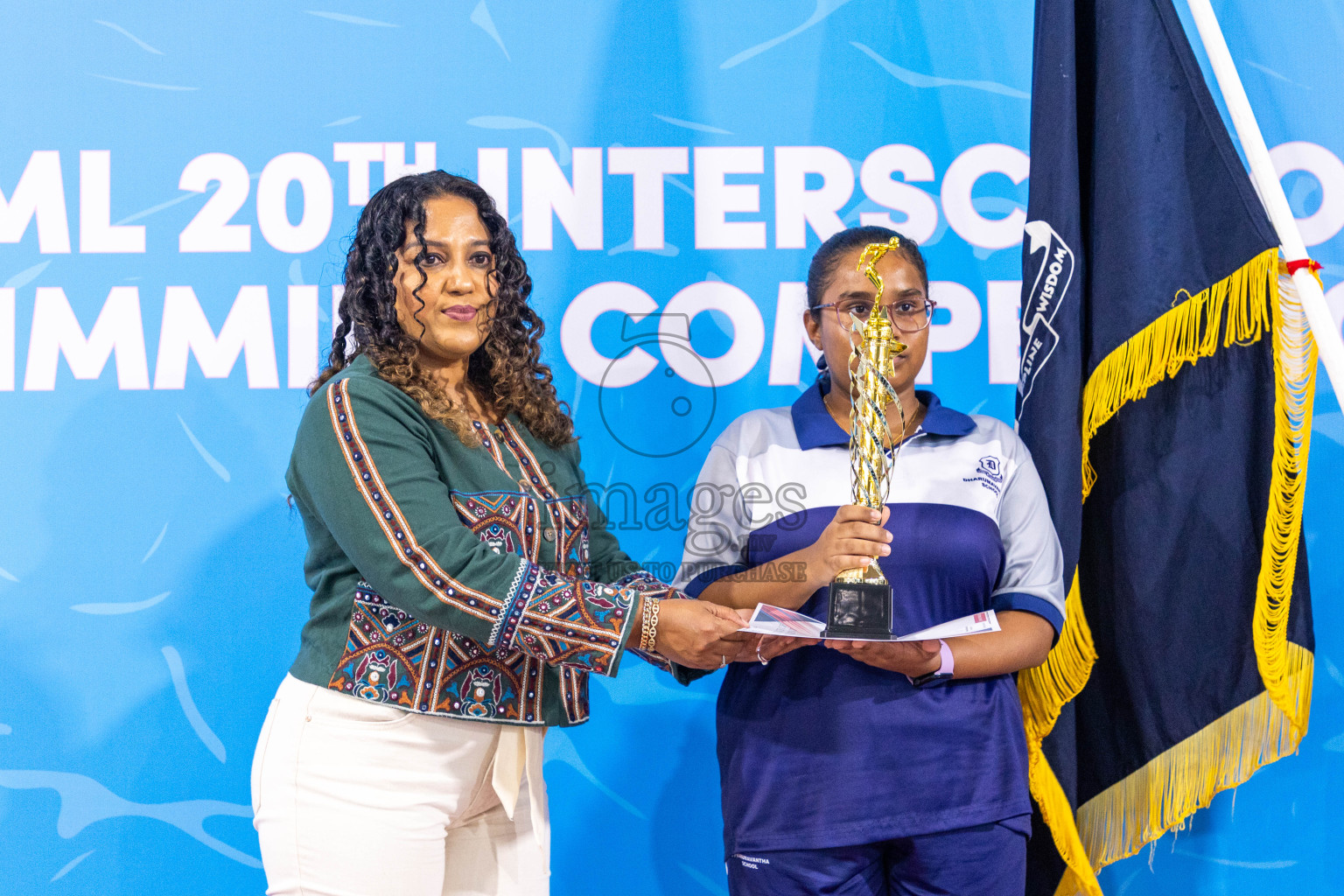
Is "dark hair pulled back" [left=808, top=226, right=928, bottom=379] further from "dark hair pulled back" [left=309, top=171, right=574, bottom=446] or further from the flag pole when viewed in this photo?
the flag pole

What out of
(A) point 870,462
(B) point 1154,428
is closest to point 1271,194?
(B) point 1154,428

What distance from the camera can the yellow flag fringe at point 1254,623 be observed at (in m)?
1.77

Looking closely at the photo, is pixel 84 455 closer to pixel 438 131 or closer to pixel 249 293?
pixel 249 293

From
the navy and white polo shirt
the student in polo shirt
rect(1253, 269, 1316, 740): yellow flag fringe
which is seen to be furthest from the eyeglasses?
A: rect(1253, 269, 1316, 740): yellow flag fringe

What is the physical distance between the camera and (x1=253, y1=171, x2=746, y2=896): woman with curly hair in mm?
1395

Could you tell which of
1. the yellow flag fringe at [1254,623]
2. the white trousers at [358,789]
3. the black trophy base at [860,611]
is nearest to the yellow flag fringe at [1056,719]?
the yellow flag fringe at [1254,623]

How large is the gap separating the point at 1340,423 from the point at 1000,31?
1173 mm

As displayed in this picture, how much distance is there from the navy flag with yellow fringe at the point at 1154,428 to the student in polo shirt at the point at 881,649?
27 centimetres

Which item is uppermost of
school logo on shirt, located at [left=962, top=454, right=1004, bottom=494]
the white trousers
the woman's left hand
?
school logo on shirt, located at [left=962, top=454, right=1004, bottom=494]

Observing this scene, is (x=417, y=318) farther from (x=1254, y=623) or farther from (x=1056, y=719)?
(x=1254, y=623)

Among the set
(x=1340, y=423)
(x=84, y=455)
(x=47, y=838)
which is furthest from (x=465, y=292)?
(x=1340, y=423)

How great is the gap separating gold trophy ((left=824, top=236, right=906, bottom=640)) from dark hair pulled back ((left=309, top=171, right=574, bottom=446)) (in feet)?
1.67

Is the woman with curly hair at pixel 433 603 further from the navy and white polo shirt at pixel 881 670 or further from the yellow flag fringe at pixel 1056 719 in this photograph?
the yellow flag fringe at pixel 1056 719

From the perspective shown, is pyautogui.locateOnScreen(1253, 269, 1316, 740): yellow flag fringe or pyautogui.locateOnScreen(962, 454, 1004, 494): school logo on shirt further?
pyautogui.locateOnScreen(1253, 269, 1316, 740): yellow flag fringe
